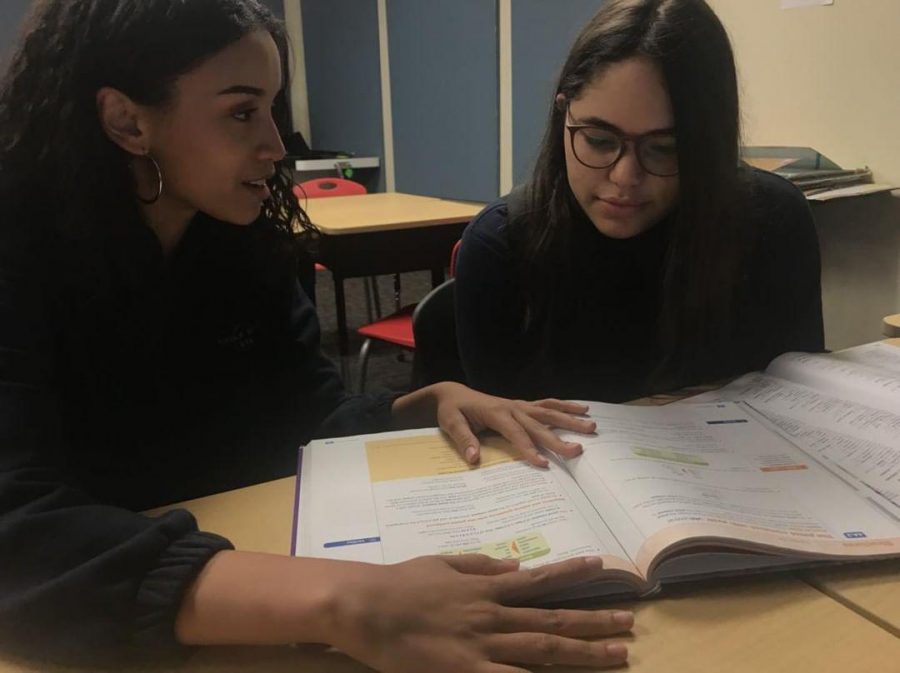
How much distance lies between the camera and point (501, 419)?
2.88 feet

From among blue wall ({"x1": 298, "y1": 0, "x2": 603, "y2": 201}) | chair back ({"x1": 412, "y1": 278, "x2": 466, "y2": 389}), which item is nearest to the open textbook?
chair back ({"x1": 412, "y1": 278, "x2": 466, "y2": 389})

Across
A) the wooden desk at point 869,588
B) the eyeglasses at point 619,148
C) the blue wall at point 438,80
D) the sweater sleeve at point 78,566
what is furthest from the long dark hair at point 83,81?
the blue wall at point 438,80

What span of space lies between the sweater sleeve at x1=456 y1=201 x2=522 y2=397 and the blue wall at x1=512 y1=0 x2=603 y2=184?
175 centimetres

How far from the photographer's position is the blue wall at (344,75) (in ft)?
14.7

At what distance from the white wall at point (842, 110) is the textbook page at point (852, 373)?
1.06 metres

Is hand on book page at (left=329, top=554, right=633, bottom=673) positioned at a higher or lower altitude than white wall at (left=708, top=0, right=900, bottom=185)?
lower

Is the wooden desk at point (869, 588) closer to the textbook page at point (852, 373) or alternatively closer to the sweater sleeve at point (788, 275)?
the textbook page at point (852, 373)

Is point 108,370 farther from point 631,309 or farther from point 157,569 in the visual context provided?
point 631,309

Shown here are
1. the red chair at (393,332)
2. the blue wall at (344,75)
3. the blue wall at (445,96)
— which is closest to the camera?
the red chair at (393,332)

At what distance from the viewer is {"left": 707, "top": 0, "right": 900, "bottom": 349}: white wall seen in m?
2.08

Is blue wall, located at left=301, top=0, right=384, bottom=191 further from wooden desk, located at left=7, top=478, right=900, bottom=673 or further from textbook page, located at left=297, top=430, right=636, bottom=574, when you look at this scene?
wooden desk, located at left=7, top=478, right=900, bottom=673

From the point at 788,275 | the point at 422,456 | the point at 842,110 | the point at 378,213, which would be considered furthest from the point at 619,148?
the point at 378,213

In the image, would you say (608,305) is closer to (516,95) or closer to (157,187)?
(157,187)

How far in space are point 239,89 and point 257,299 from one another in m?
0.33
